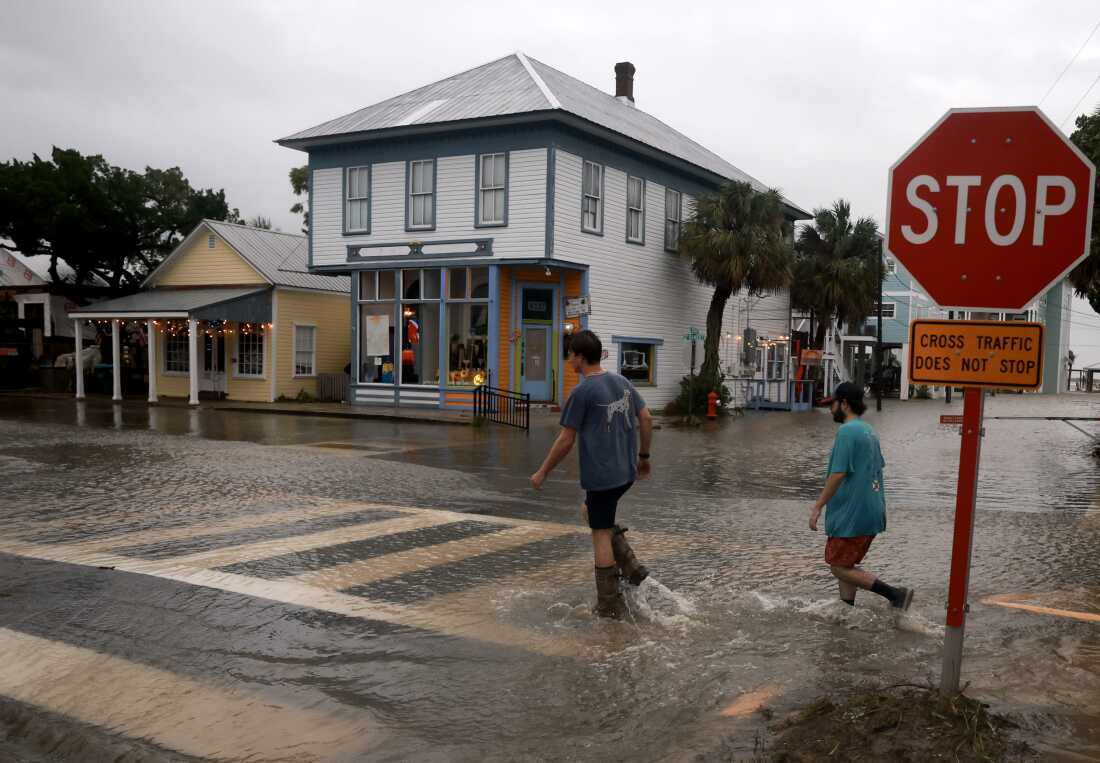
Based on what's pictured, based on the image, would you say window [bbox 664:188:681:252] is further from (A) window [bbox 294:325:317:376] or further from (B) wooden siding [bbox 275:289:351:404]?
(A) window [bbox 294:325:317:376]

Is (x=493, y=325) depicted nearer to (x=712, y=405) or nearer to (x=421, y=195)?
(x=421, y=195)

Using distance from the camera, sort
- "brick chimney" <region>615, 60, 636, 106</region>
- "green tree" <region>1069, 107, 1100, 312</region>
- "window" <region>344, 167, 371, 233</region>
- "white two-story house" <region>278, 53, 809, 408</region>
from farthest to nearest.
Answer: "brick chimney" <region>615, 60, 636, 106</region>, "window" <region>344, 167, 371, 233</region>, "white two-story house" <region>278, 53, 809, 408</region>, "green tree" <region>1069, 107, 1100, 312</region>

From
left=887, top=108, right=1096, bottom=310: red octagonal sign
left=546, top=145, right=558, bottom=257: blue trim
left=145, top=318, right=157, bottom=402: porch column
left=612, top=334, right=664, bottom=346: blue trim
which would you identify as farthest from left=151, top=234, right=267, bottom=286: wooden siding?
left=887, top=108, right=1096, bottom=310: red octagonal sign

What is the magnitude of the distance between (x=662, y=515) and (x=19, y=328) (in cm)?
3066

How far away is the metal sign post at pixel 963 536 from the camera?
160 inches

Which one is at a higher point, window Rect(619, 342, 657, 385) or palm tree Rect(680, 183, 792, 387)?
palm tree Rect(680, 183, 792, 387)

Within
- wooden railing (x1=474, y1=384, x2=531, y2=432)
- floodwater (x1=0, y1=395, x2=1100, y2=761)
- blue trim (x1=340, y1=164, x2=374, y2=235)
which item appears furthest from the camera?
blue trim (x1=340, y1=164, x2=374, y2=235)

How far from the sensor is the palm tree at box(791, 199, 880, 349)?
3662 centimetres

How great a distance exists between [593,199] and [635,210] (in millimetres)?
2145

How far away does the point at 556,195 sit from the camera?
2362cm

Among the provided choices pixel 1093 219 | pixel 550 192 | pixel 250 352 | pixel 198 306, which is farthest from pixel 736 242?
pixel 198 306

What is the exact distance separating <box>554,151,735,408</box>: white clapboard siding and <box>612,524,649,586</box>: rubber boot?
17.8m

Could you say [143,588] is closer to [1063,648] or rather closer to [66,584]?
[66,584]

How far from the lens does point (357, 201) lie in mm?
26344
